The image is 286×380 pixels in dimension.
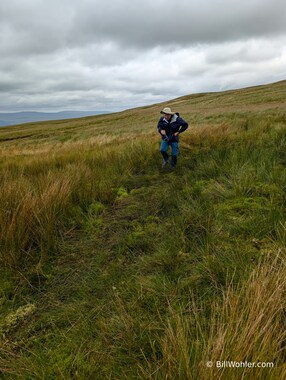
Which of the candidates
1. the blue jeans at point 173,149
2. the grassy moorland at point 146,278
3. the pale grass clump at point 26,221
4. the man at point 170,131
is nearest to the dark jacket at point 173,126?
the man at point 170,131

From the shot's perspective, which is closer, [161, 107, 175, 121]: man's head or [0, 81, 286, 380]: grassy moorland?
[0, 81, 286, 380]: grassy moorland

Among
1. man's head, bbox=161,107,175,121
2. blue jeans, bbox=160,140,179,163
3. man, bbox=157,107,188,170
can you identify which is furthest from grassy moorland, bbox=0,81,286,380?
man's head, bbox=161,107,175,121

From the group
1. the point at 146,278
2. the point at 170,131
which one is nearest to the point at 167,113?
the point at 170,131

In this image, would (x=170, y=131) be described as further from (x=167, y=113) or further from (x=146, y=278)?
(x=146, y=278)

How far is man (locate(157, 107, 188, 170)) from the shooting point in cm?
707

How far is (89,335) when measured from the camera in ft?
6.37

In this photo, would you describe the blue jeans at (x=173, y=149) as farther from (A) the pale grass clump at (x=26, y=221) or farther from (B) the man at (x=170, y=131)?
(A) the pale grass clump at (x=26, y=221)

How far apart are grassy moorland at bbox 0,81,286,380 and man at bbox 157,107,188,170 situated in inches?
69.1

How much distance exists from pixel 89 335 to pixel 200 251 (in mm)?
1302

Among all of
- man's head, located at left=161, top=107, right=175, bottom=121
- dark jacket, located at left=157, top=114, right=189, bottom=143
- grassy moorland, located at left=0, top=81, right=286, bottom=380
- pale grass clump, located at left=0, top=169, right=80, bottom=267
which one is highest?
man's head, located at left=161, top=107, right=175, bottom=121

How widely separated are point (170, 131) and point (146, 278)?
558cm

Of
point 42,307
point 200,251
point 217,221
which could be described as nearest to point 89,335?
point 42,307

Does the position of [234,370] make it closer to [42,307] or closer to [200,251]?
[200,251]

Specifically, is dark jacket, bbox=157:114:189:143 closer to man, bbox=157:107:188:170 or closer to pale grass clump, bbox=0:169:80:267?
man, bbox=157:107:188:170
